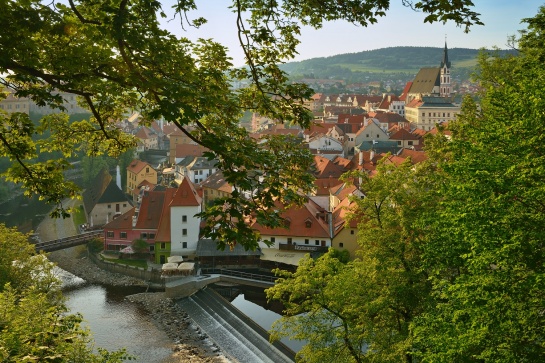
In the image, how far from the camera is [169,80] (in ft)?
15.7

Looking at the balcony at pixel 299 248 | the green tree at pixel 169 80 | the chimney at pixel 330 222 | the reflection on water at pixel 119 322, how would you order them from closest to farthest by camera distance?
the green tree at pixel 169 80, the reflection on water at pixel 119 322, the balcony at pixel 299 248, the chimney at pixel 330 222

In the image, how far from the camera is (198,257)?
33844mm

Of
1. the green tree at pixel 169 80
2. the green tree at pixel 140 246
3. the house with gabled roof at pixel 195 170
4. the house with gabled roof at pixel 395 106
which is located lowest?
the green tree at pixel 140 246

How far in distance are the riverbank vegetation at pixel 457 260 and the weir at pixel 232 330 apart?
623 centimetres

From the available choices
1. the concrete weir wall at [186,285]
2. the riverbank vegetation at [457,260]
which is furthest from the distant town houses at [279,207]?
the concrete weir wall at [186,285]

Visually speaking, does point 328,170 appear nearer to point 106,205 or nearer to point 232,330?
point 106,205

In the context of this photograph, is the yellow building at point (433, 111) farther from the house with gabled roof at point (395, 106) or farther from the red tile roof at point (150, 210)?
the red tile roof at point (150, 210)

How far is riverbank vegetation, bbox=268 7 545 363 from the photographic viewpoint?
29.7 ft

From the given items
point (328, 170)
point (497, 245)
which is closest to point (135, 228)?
point (328, 170)

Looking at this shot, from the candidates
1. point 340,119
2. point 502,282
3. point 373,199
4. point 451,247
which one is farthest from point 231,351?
point 340,119

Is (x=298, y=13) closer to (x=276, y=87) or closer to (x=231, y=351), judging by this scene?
(x=276, y=87)

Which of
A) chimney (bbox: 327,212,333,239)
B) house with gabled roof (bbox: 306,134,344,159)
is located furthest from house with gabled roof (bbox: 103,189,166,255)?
house with gabled roof (bbox: 306,134,344,159)

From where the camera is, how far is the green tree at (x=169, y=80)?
4.57 meters

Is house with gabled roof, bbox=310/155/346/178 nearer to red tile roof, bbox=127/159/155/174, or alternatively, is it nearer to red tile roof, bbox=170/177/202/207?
red tile roof, bbox=170/177/202/207
